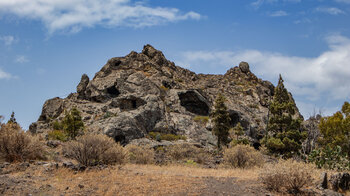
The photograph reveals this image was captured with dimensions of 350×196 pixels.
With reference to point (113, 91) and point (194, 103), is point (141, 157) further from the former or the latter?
point (194, 103)

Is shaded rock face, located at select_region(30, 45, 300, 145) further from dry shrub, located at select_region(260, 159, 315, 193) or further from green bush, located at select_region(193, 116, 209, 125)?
dry shrub, located at select_region(260, 159, 315, 193)

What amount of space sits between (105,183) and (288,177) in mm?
7296

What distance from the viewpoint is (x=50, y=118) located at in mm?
55625

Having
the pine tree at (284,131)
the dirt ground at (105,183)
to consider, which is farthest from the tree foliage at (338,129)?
the dirt ground at (105,183)

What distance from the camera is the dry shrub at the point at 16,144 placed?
56.2 feet

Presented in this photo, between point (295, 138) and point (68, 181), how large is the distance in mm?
28840

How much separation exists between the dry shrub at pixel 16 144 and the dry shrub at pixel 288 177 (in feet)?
43.4

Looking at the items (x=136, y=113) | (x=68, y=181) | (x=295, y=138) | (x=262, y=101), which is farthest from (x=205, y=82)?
(x=68, y=181)

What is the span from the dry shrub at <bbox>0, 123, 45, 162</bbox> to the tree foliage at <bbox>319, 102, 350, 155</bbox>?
36.7 meters

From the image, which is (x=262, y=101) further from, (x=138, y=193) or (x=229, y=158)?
(x=138, y=193)

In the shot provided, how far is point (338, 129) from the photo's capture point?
42.3 metres

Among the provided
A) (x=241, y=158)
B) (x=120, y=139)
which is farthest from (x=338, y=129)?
(x=120, y=139)

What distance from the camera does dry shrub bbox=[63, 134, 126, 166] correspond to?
1716 cm

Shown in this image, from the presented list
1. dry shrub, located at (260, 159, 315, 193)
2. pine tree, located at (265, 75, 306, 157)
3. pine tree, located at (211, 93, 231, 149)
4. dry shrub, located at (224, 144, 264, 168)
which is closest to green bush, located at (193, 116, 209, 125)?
pine tree, located at (211, 93, 231, 149)
